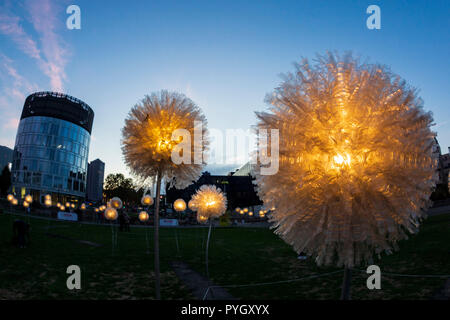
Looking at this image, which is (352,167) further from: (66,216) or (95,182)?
(95,182)

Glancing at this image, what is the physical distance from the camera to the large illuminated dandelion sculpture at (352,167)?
129cm

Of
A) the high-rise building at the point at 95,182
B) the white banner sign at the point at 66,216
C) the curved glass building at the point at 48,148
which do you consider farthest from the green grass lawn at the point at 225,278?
the high-rise building at the point at 95,182

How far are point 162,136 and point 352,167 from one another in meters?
2.11

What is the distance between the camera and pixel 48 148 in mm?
63094

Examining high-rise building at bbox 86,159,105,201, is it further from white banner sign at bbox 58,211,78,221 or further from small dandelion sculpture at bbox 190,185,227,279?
small dandelion sculpture at bbox 190,185,227,279

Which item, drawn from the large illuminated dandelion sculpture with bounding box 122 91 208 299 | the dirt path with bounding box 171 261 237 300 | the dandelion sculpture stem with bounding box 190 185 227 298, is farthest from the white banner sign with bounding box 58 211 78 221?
the large illuminated dandelion sculpture with bounding box 122 91 208 299

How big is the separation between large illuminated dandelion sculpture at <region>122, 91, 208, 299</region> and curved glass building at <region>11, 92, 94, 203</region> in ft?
232

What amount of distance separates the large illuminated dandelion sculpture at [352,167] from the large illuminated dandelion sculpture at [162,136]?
170 centimetres

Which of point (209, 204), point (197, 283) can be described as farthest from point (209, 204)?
point (197, 283)

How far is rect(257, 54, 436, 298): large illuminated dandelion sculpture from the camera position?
129 centimetres

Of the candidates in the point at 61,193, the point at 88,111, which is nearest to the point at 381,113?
the point at 61,193

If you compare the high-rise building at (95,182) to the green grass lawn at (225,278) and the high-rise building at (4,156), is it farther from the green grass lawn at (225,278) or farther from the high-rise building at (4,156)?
the green grass lawn at (225,278)
